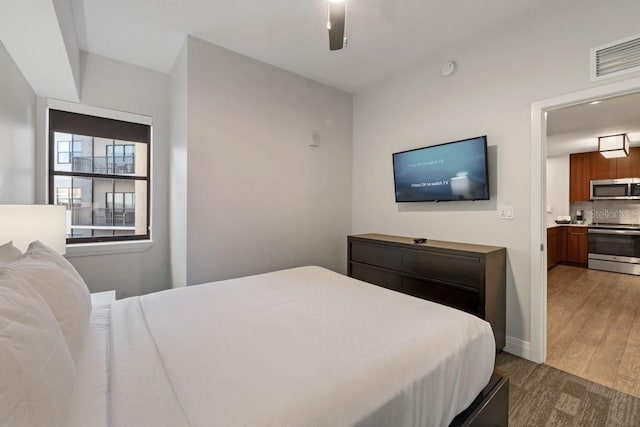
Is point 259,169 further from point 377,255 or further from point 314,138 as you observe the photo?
point 377,255

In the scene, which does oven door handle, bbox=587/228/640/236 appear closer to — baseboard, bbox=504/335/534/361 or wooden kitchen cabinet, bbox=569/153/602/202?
wooden kitchen cabinet, bbox=569/153/602/202

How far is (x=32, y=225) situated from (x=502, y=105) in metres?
3.64

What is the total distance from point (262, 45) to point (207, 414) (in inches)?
117

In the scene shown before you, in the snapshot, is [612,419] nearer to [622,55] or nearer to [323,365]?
[323,365]

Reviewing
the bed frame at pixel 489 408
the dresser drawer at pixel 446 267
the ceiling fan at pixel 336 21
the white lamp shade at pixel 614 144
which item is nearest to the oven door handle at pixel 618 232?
the white lamp shade at pixel 614 144

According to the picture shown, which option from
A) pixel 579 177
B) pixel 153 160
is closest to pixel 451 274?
pixel 153 160

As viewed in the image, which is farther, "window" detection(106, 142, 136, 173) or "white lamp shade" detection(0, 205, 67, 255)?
"window" detection(106, 142, 136, 173)

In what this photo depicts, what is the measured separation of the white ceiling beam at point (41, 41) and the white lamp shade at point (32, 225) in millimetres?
1072

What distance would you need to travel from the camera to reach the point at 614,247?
514cm

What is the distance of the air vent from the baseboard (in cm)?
211

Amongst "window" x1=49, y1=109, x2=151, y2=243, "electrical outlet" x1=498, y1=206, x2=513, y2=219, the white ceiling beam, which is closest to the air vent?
"electrical outlet" x1=498, y1=206, x2=513, y2=219

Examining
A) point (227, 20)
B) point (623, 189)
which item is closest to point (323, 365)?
point (227, 20)

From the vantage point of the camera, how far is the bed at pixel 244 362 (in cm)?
77

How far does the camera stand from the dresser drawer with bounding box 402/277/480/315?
232 cm
